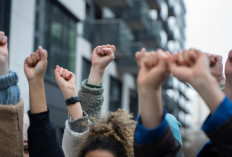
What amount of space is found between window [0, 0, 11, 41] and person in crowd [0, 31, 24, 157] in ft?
32.4

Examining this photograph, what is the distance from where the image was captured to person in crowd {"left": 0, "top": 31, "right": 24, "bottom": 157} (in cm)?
246

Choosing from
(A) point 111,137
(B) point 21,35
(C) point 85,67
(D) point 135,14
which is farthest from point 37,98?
(D) point 135,14

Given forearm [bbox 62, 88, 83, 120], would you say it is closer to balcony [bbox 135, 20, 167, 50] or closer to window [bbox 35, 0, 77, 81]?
window [bbox 35, 0, 77, 81]

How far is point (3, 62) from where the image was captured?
2.53 m

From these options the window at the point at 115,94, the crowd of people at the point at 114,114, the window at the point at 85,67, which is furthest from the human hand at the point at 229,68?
the window at the point at 115,94

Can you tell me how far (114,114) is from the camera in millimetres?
2963

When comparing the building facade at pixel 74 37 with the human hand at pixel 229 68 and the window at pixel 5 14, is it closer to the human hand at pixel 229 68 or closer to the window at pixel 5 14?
the window at pixel 5 14

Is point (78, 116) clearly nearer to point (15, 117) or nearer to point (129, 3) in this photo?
→ point (15, 117)

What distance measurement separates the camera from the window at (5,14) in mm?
12219

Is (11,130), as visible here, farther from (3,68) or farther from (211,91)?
(211,91)

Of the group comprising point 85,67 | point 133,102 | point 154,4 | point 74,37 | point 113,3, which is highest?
point 154,4

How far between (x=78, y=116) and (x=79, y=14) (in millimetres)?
15203

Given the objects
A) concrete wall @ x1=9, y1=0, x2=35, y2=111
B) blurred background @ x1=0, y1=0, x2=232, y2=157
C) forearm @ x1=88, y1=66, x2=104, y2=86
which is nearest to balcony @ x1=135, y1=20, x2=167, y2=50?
blurred background @ x1=0, y1=0, x2=232, y2=157

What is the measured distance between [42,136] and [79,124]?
0.43 meters
